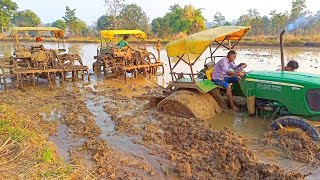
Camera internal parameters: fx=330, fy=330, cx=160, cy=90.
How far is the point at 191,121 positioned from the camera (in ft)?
24.1

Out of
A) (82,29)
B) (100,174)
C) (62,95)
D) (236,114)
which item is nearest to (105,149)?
(100,174)

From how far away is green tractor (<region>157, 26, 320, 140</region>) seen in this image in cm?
639

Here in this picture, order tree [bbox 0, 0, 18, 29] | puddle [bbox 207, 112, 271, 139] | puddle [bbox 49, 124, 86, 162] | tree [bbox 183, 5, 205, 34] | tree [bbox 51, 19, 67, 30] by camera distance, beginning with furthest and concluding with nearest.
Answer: tree [bbox 51, 19, 67, 30] < tree [bbox 0, 0, 18, 29] < tree [bbox 183, 5, 205, 34] < puddle [bbox 207, 112, 271, 139] < puddle [bbox 49, 124, 86, 162]

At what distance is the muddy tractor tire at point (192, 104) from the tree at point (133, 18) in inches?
1475

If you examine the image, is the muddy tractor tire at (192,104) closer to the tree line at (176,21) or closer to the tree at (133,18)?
the tree line at (176,21)

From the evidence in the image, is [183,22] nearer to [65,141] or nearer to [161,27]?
[161,27]

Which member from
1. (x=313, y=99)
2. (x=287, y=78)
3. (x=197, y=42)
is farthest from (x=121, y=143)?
(x=313, y=99)

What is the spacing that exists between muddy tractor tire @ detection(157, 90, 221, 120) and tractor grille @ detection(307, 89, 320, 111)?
7.47ft

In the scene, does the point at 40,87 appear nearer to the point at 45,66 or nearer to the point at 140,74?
the point at 45,66

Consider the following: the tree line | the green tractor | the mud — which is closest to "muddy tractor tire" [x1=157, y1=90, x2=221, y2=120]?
the green tractor

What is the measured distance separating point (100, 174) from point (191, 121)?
291 centimetres

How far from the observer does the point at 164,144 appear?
21.0ft

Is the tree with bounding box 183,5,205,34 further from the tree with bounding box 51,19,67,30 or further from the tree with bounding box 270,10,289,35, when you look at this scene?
the tree with bounding box 51,19,67,30

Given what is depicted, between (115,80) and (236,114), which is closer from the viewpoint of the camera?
(236,114)
